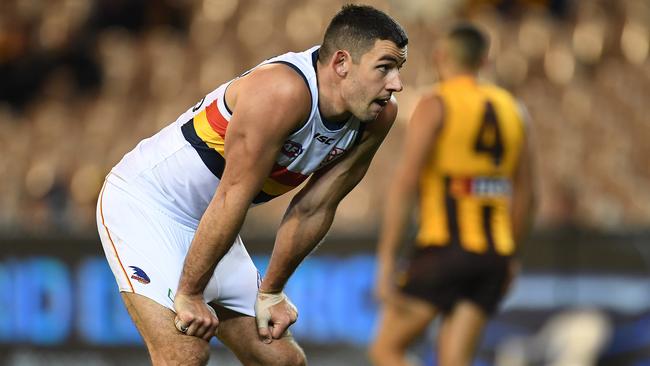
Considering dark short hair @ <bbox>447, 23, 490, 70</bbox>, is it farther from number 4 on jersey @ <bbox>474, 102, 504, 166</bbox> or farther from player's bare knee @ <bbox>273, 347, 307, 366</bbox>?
player's bare knee @ <bbox>273, 347, 307, 366</bbox>

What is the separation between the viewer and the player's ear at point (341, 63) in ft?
14.4

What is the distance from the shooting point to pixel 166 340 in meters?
4.55

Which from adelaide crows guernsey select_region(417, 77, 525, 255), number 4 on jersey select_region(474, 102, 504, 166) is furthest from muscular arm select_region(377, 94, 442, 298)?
number 4 on jersey select_region(474, 102, 504, 166)

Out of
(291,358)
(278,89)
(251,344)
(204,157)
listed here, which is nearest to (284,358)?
(291,358)

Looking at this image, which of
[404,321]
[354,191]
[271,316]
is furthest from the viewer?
[354,191]

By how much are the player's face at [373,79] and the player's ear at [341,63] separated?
0.08 feet

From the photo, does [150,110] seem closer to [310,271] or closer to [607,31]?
[310,271]

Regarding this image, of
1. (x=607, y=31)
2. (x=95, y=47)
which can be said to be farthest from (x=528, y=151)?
(x=95, y=47)

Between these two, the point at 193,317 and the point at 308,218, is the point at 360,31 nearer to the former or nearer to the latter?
the point at 308,218

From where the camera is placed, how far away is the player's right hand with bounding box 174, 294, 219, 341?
14.7 feet

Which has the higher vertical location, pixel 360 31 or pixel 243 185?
pixel 360 31

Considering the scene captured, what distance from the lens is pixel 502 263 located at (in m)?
7.03

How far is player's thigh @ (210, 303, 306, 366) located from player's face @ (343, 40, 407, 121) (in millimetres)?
1111

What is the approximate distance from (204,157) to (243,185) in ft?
1.36
